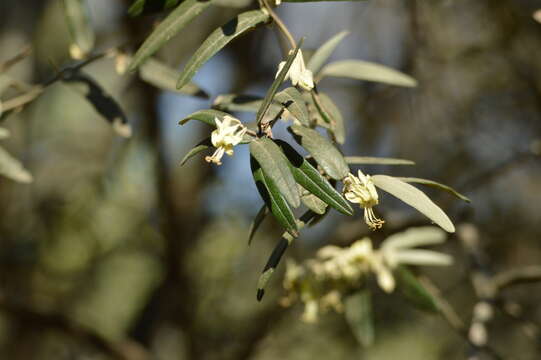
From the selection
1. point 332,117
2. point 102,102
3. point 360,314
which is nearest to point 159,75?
point 102,102

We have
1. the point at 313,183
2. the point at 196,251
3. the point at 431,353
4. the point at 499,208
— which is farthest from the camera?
the point at 431,353

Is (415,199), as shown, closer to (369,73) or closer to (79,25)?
(369,73)

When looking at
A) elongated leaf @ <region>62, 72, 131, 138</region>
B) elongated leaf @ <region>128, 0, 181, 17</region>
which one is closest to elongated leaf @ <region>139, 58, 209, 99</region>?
elongated leaf @ <region>62, 72, 131, 138</region>

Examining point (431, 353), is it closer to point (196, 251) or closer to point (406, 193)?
point (196, 251)

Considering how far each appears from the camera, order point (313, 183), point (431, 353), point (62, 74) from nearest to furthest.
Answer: point (313, 183), point (62, 74), point (431, 353)

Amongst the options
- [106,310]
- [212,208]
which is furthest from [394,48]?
[106,310]

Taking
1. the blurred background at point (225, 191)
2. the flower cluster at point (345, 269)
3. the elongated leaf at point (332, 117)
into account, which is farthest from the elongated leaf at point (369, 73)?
the blurred background at point (225, 191)

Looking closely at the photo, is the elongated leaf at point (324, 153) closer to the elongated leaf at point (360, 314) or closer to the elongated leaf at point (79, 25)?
the elongated leaf at point (79, 25)
